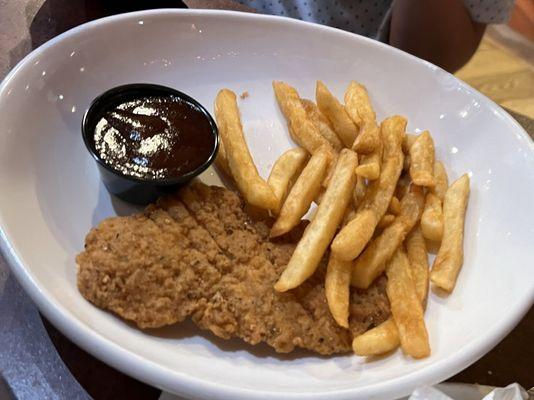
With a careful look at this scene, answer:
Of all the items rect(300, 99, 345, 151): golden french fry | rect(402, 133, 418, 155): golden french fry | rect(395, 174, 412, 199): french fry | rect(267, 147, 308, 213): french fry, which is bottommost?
rect(267, 147, 308, 213): french fry

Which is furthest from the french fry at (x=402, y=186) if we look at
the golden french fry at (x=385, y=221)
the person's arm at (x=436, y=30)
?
the person's arm at (x=436, y=30)

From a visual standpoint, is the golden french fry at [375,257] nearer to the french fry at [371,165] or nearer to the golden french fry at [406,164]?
the french fry at [371,165]

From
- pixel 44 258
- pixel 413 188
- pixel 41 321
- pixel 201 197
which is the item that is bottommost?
pixel 41 321

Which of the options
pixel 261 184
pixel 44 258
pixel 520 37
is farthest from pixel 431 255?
pixel 520 37

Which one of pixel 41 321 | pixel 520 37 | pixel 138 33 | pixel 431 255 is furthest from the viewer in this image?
pixel 520 37

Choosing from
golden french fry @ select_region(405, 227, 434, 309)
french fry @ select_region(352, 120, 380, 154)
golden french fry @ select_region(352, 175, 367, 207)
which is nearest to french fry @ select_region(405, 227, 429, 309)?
golden french fry @ select_region(405, 227, 434, 309)

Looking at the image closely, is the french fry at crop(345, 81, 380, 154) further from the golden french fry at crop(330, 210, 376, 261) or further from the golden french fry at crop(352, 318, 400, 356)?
the golden french fry at crop(352, 318, 400, 356)

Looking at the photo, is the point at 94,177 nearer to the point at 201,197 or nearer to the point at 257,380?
the point at 201,197
